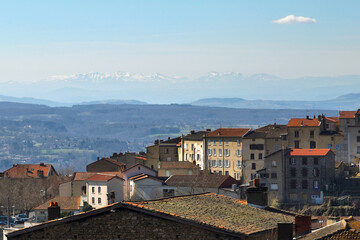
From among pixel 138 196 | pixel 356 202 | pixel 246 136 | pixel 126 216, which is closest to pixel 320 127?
→ pixel 246 136

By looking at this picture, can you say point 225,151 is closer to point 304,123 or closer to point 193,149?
point 193,149

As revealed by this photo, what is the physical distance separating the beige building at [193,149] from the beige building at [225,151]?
3.26ft

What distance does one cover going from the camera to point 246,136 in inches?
5044

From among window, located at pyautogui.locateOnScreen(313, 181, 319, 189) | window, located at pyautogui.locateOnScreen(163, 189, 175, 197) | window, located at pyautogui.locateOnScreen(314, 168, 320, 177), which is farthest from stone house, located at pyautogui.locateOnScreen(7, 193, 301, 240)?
window, located at pyautogui.locateOnScreen(314, 168, 320, 177)

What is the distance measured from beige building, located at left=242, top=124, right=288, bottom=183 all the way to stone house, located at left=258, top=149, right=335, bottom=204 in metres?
6.16

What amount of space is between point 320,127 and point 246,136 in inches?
348

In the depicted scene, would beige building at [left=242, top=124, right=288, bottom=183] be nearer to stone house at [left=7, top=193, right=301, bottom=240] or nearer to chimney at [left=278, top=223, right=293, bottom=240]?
stone house at [left=7, top=193, right=301, bottom=240]

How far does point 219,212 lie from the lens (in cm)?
2817

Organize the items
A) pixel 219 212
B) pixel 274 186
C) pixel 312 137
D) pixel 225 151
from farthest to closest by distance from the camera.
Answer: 1. pixel 225 151
2. pixel 312 137
3. pixel 274 186
4. pixel 219 212

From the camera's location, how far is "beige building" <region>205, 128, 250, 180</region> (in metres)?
128

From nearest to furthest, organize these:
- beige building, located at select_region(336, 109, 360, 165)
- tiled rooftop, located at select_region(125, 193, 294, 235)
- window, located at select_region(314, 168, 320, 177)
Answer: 1. tiled rooftop, located at select_region(125, 193, 294, 235)
2. window, located at select_region(314, 168, 320, 177)
3. beige building, located at select_region(336, 109, 360, 165)

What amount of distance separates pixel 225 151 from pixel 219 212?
102 metres

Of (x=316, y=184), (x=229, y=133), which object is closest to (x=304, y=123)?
(x=229, y=133)

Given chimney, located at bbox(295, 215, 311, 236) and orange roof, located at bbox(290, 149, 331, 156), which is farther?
orange roof, located at bbox(290, 149, 331, 156)
